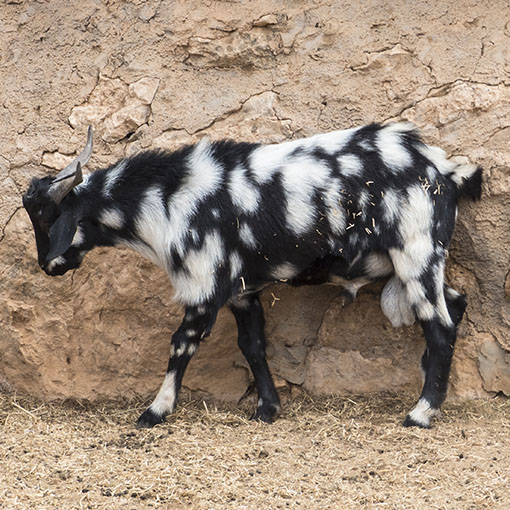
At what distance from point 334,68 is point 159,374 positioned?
2.15m

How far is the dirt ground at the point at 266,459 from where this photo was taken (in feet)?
13.0

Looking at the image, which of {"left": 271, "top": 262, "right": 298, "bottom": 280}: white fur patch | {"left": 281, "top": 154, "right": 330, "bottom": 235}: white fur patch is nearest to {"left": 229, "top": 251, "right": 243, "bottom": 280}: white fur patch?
{"left": 271, "top": 262, "right": 298, "bottom": 280}: white fur patch

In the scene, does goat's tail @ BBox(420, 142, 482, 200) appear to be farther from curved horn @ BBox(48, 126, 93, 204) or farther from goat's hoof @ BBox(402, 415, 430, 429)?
curved horn @ BBox(48, 126, 93, 204)

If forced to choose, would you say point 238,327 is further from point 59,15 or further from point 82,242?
point 59,15

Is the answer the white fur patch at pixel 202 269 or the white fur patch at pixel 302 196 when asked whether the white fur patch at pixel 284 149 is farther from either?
the white fur patch at pixel 202 269

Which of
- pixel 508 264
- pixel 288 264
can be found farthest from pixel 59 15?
pixel 508 264

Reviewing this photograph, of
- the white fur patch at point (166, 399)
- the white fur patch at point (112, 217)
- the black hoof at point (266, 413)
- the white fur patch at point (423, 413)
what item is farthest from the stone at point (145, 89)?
the white fur patch at point (423, 413)

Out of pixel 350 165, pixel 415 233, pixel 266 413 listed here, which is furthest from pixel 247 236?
pixel 266 413

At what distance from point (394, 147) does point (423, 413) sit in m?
1.44

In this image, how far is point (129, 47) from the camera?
18.3ft

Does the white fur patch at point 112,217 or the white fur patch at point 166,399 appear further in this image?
the white fur patch at point 166,399

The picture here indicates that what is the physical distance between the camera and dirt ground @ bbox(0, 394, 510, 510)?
3.96 metres

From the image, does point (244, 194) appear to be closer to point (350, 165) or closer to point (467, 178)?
point (350, 165)

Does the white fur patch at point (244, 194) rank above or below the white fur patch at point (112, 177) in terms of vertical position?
below
